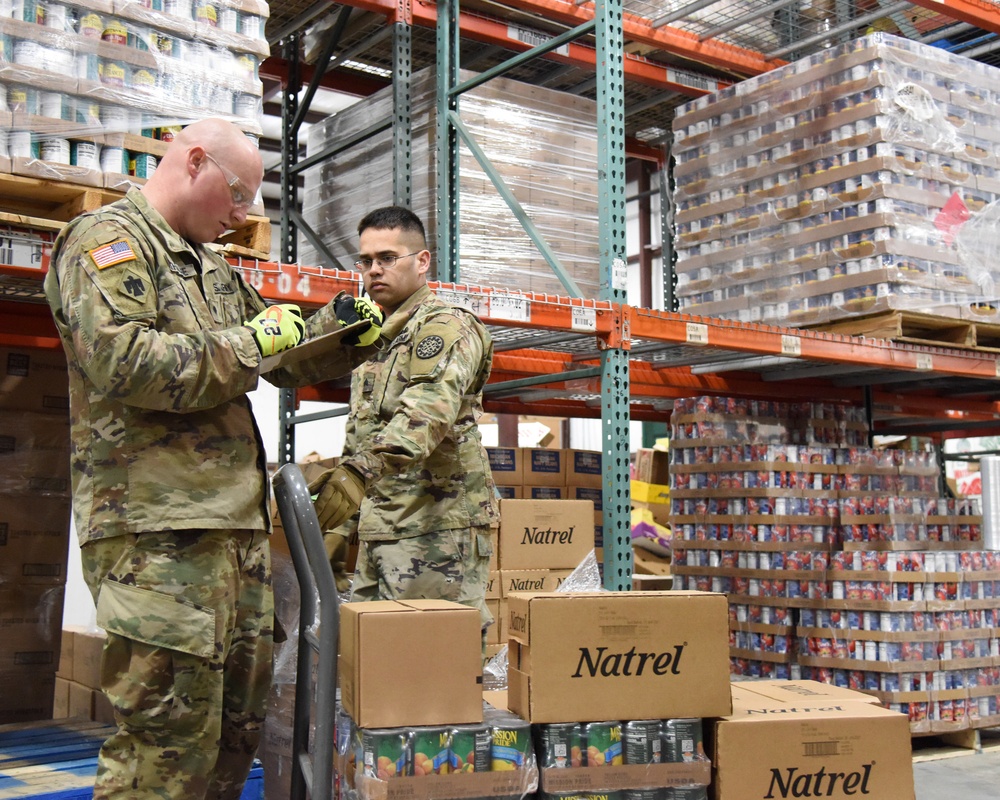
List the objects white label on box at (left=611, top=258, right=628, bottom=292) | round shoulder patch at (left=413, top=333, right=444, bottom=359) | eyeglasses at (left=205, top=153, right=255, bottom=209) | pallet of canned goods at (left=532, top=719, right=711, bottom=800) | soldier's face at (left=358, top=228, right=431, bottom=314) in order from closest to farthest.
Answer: eyeglasses at (left=205, top=153, right=255, bottom=209), pallet of canned goods at (left=532, top=719, right=711, bottom=800), round shoulder patch at (left=413, top=333, right=444, bottom=359), soldier's face at (left=358, top=228, right=431, bottom=314), white label on box at (left=611, top=258, right=628, bottom=292)

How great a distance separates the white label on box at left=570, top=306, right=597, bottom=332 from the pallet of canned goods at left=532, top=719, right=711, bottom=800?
220 centimetres

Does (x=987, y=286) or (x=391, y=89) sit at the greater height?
(x=391, y=89)

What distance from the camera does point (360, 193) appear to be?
575 cm

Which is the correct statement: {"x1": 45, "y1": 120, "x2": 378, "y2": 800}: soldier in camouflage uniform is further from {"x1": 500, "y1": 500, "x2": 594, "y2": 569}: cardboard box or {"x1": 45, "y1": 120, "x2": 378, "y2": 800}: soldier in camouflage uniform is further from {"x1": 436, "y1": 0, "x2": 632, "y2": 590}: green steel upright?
{"x1": 500, "y1": 500, "x2": 594, "y2": 569}: cardboard box

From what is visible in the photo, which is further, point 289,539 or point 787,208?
point 787,208

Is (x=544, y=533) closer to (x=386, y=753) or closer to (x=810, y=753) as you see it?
(x=810, y=753)

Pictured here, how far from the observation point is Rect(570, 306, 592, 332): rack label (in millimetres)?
4617

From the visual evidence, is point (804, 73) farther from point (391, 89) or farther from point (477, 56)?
point (391, 89)

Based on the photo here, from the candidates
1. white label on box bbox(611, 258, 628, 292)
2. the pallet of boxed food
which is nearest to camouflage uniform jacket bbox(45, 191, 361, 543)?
white label on box bbox(611, 258, 628, 292)

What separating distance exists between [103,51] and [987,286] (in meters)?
4.77

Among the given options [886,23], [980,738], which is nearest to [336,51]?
[886,23]

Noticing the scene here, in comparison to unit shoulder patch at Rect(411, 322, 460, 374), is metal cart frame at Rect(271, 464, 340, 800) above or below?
below

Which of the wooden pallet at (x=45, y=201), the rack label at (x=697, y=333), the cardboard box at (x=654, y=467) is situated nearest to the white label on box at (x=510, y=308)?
the rack label at (x=697, y=333)

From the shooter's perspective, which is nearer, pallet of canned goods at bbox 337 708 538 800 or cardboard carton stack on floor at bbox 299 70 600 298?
pallet of canned goods at bbox 337 708 538 800
